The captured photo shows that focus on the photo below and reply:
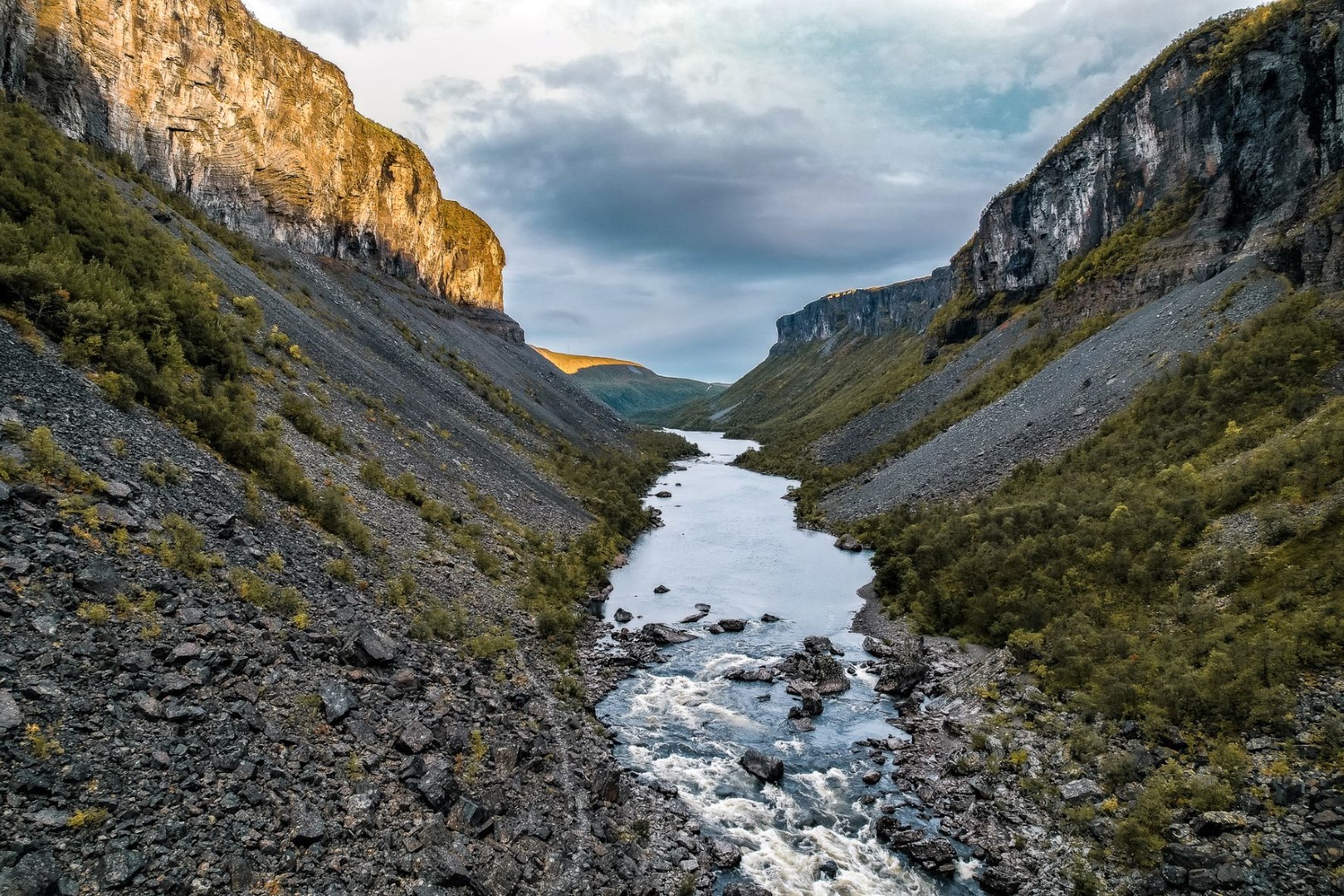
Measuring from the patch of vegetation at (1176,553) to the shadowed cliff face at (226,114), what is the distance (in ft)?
150

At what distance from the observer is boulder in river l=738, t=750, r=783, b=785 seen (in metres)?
15.2

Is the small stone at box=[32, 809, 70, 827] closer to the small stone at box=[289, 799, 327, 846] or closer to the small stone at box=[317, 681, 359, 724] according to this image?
the small stone at box=[289, 799, 327, 846]

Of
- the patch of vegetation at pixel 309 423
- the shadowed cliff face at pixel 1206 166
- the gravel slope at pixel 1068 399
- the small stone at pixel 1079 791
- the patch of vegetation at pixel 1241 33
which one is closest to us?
the small stone at pixel 1079 791

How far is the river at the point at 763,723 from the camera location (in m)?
12.6

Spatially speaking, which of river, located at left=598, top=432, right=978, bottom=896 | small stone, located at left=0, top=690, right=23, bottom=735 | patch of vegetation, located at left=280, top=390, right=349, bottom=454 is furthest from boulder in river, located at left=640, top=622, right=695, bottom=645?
small stone, located at left=0, top=690, right=23, bottom=735

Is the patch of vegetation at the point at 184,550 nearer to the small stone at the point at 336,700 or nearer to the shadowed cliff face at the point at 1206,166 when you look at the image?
the small stone at the point at 336,700

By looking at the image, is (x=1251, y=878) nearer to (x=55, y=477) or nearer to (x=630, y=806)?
(x=630, y=806)

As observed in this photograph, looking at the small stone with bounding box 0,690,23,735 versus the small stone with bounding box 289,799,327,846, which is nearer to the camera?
the small stone with bounding box 0,690,23,735

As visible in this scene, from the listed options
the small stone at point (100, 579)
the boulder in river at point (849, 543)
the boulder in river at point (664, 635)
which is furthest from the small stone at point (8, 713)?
the boulder in river at point (849, 543)

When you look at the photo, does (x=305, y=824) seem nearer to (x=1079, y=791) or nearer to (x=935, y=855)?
(x=935, y=855)

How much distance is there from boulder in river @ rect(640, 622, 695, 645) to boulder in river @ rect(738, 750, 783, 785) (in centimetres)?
A: 792

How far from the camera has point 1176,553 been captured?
18.3 meters

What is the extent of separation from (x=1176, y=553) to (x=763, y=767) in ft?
45.2

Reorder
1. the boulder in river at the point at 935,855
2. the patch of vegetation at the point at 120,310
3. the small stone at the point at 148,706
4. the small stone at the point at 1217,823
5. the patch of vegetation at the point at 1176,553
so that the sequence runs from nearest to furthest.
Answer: the small stone at the point at 148,706, the small stone at the point at 1217,823, the boulder in river at the point at 935,855, the patch of vegetation at the point at 1176,553, the patch of vegetation at the point at 120,310
